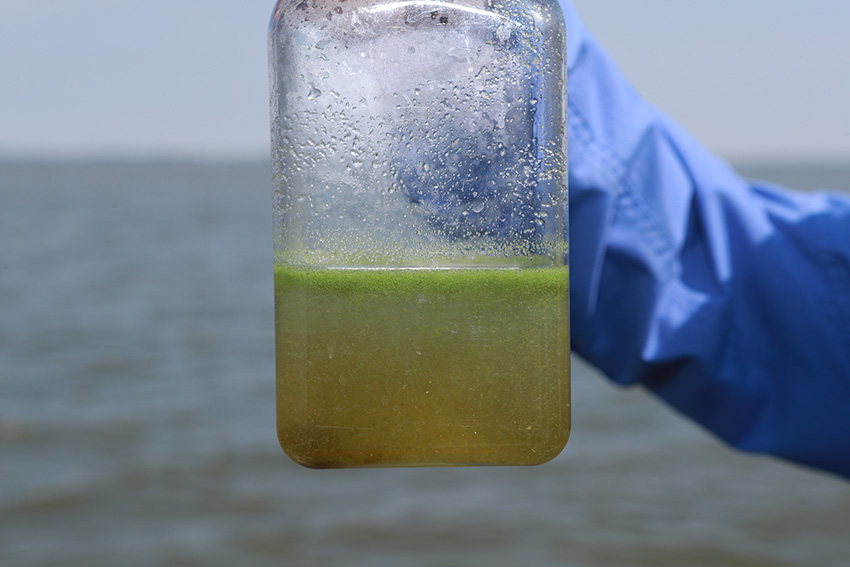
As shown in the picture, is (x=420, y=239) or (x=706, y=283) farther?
(x=706, y=283)

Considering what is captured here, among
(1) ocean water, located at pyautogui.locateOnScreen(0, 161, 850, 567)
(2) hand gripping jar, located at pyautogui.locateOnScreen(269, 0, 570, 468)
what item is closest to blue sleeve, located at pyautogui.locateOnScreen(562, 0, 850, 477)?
(2) hand gripping jar, located at pyautogui.locateOnScreen(269, 0, 570, 468)

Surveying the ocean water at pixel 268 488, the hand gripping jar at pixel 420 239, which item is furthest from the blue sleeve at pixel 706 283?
the ocean water at pixel 268 488

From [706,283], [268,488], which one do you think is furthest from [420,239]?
[268,488]

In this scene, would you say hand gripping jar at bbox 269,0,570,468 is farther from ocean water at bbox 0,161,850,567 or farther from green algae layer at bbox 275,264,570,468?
ocean water at bbox 0,161,850,567

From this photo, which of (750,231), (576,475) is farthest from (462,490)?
(750,231)

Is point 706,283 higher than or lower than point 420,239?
lower

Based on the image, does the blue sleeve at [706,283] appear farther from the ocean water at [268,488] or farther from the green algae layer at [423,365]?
the ocean water at [268,488]

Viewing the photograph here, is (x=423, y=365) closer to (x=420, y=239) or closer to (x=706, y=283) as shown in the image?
(x=420, y=239)

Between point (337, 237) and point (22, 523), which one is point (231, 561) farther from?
point (337, 237)
